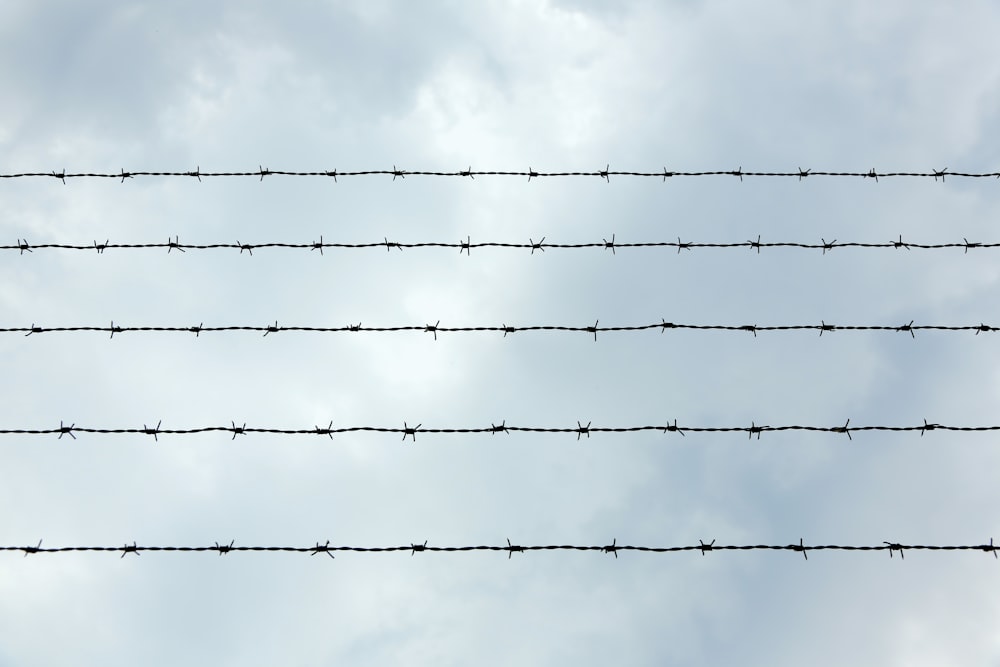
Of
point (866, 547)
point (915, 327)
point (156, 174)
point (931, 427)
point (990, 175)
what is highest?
point (156, 174)

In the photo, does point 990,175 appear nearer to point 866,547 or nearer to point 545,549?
point 866,547

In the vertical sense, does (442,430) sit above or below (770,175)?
below

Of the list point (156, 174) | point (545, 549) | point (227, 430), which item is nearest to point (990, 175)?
point (545, 549)

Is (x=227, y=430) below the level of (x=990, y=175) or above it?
below

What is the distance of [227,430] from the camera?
17.8ft

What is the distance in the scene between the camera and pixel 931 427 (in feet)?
18.0

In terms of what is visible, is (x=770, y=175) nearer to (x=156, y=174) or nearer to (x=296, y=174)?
(x=296, y=174)

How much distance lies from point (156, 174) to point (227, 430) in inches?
86.9

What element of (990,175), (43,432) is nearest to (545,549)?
(43,432)

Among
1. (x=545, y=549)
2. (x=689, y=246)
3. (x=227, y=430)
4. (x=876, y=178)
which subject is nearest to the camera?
(x=545, y=549)

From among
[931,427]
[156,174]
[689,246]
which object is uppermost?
[156,174]

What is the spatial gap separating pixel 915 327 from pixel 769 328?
3.13 ft

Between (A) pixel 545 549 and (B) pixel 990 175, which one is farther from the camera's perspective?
(B) pixel 990 175

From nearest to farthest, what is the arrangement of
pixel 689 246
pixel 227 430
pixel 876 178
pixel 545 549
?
pixel 545 549, pixel 227 430, pixel 689 246, pixel 876 178
